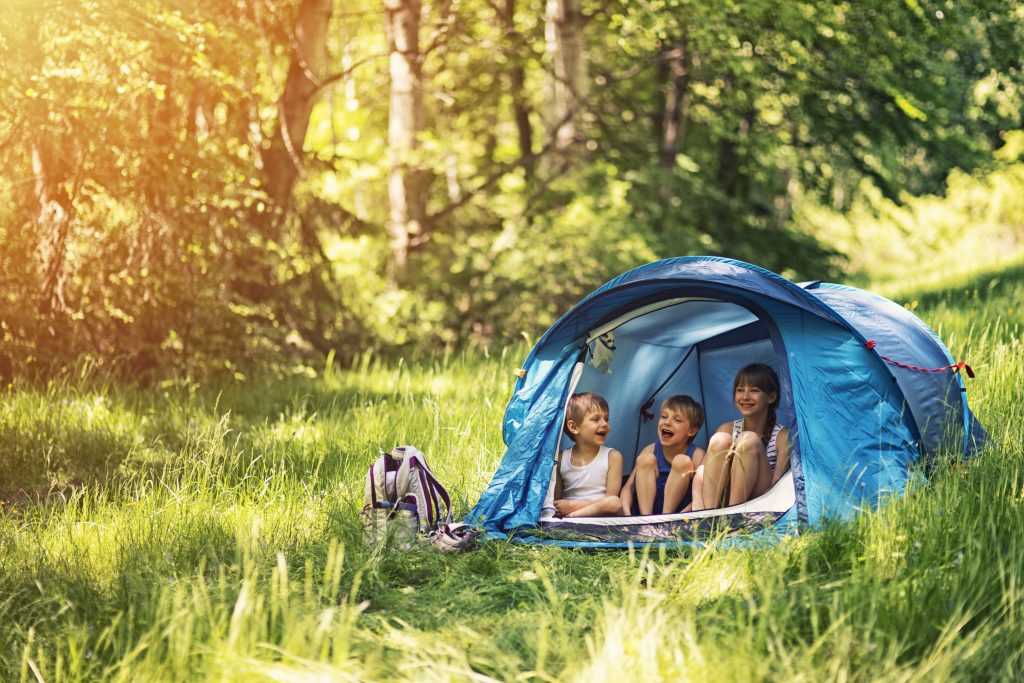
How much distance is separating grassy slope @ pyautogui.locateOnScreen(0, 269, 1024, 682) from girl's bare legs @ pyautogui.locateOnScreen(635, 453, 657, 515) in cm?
69

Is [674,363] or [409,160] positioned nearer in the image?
[674,363]

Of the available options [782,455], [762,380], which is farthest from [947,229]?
[782,455]

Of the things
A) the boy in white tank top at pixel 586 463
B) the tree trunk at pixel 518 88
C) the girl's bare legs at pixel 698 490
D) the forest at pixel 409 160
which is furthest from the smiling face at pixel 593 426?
the tree trunk at pixel 518 88

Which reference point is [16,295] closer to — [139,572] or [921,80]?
[139,572]

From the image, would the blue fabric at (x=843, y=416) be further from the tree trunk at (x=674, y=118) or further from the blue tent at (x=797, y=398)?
the tree trunk at (x=674, y=118)

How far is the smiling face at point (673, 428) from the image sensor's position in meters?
5.34

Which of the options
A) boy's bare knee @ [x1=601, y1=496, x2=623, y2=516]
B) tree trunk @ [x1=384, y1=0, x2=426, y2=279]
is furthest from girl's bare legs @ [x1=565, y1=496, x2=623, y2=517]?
tree trunk @ [x1=384, y1=0, x2=426, y2=279]

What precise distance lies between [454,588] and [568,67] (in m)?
7.98

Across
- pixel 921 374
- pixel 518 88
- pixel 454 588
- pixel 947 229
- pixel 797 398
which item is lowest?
pixel 454 588

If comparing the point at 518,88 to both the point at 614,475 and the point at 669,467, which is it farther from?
the point at 614,475

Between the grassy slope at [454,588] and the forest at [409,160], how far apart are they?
7.13 feet

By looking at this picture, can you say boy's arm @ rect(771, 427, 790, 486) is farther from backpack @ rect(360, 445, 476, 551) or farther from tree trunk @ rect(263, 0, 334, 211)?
tree trunk @ rect(263, 0, 334, 211)

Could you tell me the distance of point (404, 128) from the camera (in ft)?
33.4

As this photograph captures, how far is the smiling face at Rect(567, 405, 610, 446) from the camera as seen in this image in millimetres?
5117
